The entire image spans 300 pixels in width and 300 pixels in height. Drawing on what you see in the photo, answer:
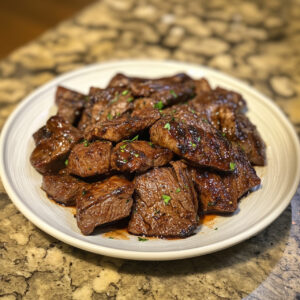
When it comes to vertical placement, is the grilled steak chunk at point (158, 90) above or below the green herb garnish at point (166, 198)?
above

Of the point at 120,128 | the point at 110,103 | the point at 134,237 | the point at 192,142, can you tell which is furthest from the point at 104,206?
the point at 110,103

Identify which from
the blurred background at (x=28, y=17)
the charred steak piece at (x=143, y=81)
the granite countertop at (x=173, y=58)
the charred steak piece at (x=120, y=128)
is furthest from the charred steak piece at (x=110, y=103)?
the blurred background at (x=28, y=17)

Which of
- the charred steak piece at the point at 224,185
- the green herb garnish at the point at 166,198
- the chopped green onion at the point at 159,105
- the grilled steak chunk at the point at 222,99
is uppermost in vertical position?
the chopped green onion at the point at 159,105

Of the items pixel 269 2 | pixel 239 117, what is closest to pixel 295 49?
pixel 269 2

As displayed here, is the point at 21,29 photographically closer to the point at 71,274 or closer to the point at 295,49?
the point at 295,49

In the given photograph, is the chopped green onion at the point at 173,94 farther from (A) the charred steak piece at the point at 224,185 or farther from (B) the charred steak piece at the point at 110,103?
(A) the charred steak piece at the point at 224,185

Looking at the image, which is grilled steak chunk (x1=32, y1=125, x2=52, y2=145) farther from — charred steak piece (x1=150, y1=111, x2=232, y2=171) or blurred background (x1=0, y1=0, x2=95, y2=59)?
blurred background (x1=0, y1=0, x2=95, y2=59)
